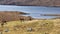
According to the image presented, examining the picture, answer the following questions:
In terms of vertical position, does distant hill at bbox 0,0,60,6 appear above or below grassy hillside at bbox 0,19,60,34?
below

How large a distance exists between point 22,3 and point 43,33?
443 ft

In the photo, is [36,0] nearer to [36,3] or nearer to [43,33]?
[36,3]

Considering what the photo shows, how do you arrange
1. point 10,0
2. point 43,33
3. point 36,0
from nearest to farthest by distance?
point 43,33 < point 36,0 < point 10,0

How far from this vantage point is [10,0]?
157m

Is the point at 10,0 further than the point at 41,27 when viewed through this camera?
Yes

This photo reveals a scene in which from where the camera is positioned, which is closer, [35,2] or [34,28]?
[34,28]

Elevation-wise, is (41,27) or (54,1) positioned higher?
(41,27)

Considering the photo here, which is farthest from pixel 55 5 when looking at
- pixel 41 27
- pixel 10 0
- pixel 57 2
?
pixel 41 27

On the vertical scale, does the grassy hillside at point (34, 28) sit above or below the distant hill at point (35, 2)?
above

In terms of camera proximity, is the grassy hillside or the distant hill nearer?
the grassy hillside

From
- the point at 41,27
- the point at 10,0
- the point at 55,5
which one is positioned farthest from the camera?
the point at 10,0

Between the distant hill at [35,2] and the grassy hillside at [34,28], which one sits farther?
the distant hill at [35,2]

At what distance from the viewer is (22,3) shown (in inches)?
5856

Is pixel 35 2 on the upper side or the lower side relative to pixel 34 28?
lower
